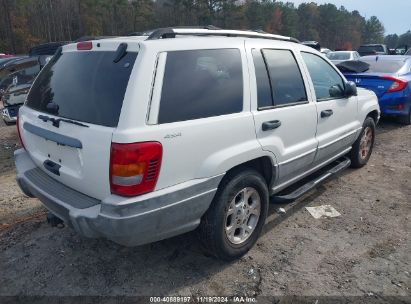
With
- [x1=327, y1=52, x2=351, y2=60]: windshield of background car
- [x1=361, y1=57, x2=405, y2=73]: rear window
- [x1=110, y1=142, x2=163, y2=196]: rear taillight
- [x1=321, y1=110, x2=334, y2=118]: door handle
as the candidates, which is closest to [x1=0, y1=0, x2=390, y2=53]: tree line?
[x1=327, y1=52, x2=351, y2=60]: windshield of background car

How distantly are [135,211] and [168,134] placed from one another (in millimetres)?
560

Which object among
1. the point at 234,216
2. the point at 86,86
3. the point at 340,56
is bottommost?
the point at 340,56

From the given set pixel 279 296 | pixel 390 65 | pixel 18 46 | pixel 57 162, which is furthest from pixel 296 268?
pixel 18 46

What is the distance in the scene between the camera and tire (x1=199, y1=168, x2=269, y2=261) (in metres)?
2.91

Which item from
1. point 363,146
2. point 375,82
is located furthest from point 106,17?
point 363,146

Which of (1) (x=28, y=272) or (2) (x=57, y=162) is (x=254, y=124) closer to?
(2) (x=57, y=162)

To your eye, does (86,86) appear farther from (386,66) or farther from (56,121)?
(386,66)

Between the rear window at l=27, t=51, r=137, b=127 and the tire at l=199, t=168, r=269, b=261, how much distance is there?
1080 mm

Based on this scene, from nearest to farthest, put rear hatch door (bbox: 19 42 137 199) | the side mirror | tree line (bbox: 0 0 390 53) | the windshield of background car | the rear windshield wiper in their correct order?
1. rear hatch door (bbox: 19 42 137 199)
2. the rear windshield wiper
3. the side mirror
4. the windshield of background car
5. tree line (bbox: 0 0 390 53)

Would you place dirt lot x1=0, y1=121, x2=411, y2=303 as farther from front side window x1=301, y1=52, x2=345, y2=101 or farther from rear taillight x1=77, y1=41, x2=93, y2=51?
rear taillight x1=77, y1=41, x2=93, y2=51

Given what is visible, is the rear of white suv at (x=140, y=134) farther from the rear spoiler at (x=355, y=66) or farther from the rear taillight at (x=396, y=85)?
the rear taillight at (x=396, y=85)

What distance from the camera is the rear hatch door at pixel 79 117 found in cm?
245

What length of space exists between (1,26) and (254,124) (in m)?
49.0

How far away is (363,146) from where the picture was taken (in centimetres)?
545
